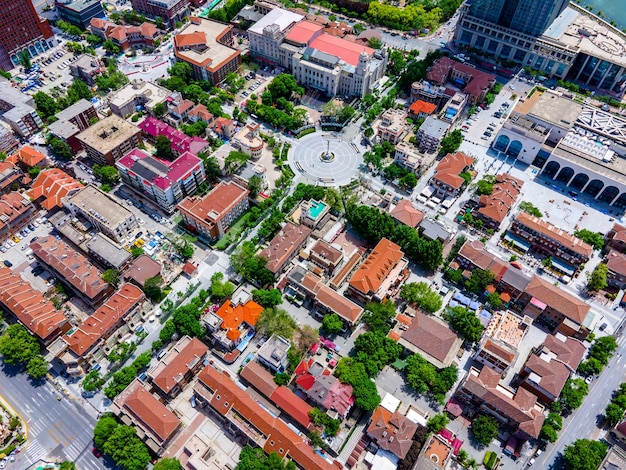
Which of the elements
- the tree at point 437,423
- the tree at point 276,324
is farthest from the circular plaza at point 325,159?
the tree at point 437,423

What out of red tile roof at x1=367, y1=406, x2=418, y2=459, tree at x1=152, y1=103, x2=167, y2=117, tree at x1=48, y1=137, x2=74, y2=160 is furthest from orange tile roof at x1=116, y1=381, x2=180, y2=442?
tree at x1=152, y1=103, x2=167, y2=117

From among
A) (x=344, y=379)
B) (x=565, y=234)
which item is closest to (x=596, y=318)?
(x=565, y=234)

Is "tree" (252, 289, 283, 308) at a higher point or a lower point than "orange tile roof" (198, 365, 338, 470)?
higher

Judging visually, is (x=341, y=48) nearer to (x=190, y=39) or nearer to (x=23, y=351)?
(x=190, y=39)

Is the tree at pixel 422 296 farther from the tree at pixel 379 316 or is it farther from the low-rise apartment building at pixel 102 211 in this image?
the low-rise apartment building at pixel 102 211

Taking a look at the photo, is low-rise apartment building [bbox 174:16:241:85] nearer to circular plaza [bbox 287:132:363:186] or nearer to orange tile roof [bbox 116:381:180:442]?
circular plaza [bbox 287:132:363:186]

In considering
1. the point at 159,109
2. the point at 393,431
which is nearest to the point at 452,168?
the point at 393,431

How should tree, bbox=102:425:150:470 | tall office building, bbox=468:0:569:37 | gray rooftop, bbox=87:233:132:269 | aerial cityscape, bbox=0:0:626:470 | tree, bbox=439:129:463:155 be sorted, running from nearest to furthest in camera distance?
tree, bbox=102:425:150:470, aerial cityscape, bbox=0:0:626:470, gray rooftop, bbox=87:233:132:269, tree, bbox=439:129:463:155, tall office building, bbox=468:0:569:37
